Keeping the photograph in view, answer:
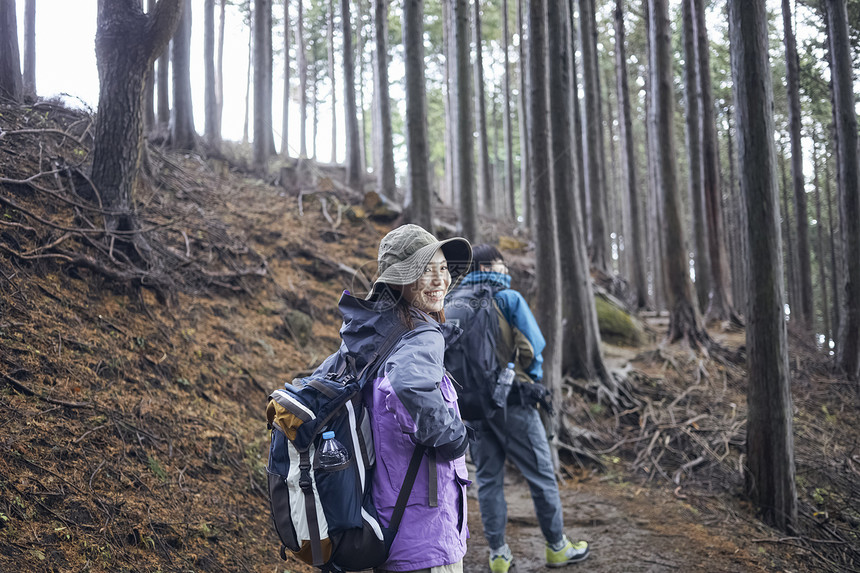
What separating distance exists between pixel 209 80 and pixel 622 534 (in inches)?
658

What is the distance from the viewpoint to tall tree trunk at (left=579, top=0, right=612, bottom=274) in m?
16.5

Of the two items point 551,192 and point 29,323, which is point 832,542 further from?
point 29,323

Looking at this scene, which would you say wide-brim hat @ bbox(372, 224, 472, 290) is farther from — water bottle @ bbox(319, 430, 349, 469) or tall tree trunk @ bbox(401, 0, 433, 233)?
tall tree trunk @ bbox(401, 0, 433, 233)

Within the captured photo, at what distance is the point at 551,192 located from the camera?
784 cm

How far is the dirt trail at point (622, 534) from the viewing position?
4.71 m

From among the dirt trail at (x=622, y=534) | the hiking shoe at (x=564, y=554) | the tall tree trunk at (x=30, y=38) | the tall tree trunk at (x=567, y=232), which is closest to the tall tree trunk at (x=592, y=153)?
the tall tree trunk at (x=567, y=232)

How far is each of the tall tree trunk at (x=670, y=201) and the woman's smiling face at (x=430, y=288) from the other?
34.6 ft

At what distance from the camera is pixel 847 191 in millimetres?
10953

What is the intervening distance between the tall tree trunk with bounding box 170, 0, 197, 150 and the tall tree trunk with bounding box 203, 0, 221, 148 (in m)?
1.20

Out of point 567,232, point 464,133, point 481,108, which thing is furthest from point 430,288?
point 481,108

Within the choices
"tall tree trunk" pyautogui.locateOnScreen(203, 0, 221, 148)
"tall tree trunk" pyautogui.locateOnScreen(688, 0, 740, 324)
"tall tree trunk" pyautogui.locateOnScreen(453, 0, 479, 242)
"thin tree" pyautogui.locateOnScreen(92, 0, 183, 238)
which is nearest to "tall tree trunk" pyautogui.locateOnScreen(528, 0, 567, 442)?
"tall tree trunk" pyautogui.locateOnScreen(453, 0, 479, 242)

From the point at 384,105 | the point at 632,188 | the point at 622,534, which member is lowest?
the point at 622,534

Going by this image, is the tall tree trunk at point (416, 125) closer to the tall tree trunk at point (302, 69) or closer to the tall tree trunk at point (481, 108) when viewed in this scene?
the tall tree trunk at point (481, 108)

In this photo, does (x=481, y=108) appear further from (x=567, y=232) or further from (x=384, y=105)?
(x=567, y=232)
